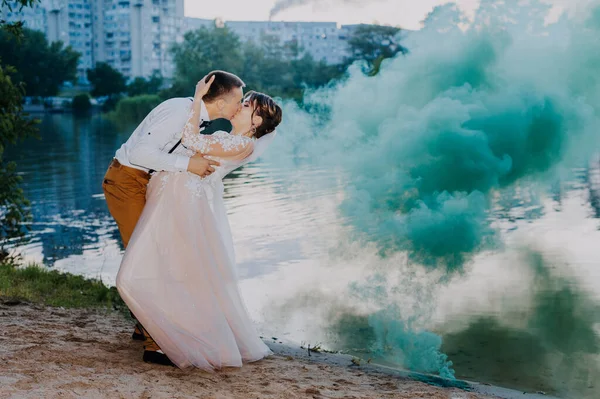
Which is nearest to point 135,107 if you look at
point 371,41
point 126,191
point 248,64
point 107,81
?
point 248,64

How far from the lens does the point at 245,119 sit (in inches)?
236

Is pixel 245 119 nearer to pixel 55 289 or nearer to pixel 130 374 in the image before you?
pixel 130 374

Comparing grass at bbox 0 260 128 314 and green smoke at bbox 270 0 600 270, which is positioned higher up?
green smoke at bbox 270 0 600 270

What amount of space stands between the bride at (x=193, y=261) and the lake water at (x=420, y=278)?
2.25 m

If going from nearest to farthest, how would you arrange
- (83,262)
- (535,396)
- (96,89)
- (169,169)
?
(169,169) < (535,396) < (83,262) < (96,89)

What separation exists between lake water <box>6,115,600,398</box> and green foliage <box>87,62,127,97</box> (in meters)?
73.8

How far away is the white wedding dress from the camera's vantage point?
565cm

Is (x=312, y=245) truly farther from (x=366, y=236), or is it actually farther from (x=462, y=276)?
(x=462, y=276)

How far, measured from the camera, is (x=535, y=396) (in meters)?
6.53

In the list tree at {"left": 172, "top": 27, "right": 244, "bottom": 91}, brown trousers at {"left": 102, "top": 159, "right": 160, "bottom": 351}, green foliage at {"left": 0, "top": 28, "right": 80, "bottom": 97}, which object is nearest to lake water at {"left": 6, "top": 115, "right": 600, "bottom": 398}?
brown trousers at {"left": 102, "top": 159, "right": 160, "bottom": 351}

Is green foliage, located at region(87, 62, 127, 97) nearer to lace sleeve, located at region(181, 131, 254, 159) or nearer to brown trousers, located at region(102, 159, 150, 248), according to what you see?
brown trousers, located at region(102, 159, 150, 248)

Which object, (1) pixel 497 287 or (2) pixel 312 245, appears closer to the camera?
(1) pixel 497 287

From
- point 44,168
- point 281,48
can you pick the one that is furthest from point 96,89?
point 44,168

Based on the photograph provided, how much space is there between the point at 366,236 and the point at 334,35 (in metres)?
157
